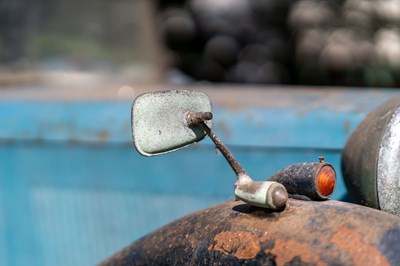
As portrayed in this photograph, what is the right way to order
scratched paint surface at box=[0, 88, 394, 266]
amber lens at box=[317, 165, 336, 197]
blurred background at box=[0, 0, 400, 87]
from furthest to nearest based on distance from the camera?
blurred background at box=[0, 0, 400, 87], scratched paint surface at box=[0, 88, 394, 266], amber lens at box=[317, 165, 336, 197]

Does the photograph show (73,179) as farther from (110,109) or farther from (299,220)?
(299,220)

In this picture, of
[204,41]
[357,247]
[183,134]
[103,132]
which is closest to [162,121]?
[183,134]

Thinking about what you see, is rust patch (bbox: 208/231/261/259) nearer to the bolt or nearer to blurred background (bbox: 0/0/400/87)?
the bolt

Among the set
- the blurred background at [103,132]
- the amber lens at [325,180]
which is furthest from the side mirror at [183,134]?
the blurred background at [103,132]

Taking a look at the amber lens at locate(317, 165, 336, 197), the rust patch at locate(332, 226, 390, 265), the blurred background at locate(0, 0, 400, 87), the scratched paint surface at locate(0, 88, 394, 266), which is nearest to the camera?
the rust patch at locate(332, 226, 390, 265)

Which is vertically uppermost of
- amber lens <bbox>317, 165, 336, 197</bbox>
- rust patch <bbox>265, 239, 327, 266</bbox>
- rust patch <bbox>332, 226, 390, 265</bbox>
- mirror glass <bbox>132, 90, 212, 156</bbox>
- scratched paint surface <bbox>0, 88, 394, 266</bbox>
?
mirror glass <bbox>132, 90, 212, 156</bbox>

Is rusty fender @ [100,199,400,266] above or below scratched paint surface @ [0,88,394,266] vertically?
above

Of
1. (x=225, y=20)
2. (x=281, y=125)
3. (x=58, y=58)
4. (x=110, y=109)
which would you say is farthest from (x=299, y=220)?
(x=225, y=20)

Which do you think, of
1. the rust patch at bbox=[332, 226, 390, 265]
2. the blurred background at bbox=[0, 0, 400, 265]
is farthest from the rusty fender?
the blurred background at bbox=[0, 0, 400, 265]

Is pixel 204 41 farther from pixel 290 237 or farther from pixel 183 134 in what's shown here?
pixel 290 237
